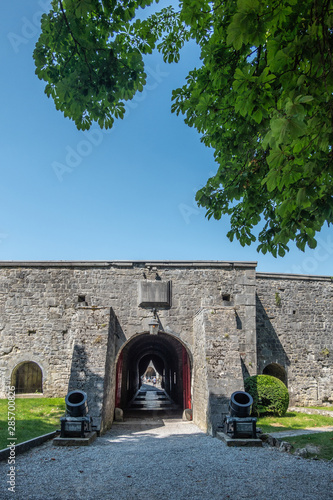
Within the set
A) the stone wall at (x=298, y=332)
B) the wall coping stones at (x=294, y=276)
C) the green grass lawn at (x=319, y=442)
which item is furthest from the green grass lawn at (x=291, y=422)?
the wall coping stones at (x=294, y=276)

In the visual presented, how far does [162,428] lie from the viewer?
1073cm

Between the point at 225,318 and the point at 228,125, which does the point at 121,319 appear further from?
the point at 228,125

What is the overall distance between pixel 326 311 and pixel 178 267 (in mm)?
6721

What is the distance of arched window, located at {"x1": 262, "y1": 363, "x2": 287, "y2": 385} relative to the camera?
13.9m

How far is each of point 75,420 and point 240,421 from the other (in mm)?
3587

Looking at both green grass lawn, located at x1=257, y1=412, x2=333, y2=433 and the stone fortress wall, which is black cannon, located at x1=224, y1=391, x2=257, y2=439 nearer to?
green grass lawn, located at x1=257, y1=412, x2=333, y2=433

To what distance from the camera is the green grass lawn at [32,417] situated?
779 centimetres

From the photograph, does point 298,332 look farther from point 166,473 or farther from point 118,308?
point 166,473

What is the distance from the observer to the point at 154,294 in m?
12.1

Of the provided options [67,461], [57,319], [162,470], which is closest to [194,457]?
[162,470]

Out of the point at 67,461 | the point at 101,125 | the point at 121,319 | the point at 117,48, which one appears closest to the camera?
the point at 117,48

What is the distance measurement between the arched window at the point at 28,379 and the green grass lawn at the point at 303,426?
25.0 ft

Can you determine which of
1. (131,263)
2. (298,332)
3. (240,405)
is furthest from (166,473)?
(298,332)

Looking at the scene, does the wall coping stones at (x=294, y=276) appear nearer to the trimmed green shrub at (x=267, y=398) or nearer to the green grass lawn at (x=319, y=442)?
the trimmed green shrub at (x=267, y=398)
